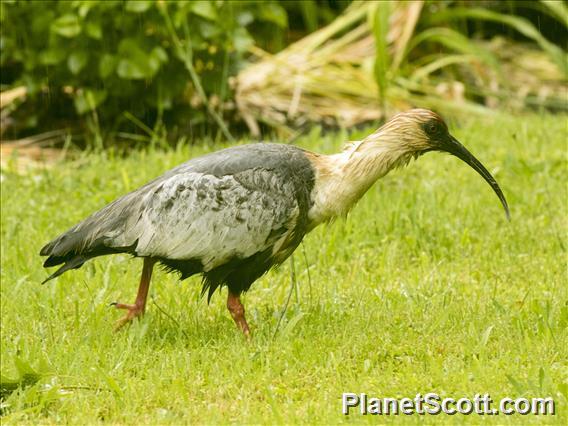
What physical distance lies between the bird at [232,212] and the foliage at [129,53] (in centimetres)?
323

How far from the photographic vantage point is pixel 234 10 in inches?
362

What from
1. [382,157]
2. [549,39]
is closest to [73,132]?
[382,157]

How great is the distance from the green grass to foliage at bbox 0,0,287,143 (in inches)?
29.4

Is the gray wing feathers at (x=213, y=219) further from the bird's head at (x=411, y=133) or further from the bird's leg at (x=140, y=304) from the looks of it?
the bird's head at (x=411, y=133)

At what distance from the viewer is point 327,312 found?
5809 mm

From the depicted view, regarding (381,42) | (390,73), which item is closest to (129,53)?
(381,42)

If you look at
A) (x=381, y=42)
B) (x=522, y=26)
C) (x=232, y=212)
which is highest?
(x=232, y=212)

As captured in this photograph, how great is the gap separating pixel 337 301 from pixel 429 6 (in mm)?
6053

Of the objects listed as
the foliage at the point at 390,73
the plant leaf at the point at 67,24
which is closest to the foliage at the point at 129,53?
the plant leaf at the point at 67,24

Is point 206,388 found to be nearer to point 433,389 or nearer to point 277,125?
point 433,389

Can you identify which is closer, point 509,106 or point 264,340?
point 264,340

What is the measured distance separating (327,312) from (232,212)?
2.68ft

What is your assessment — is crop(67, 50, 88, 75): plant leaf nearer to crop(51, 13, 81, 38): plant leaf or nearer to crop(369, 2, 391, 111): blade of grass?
crop(51, 13, 81, 38): plant leaf

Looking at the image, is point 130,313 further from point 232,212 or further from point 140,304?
point 232,212
